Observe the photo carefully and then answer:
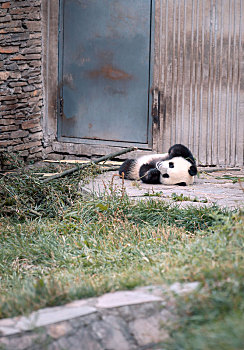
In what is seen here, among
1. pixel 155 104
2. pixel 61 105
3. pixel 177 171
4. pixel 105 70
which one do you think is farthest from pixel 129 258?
pixel 61 105

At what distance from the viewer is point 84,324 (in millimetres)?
2242

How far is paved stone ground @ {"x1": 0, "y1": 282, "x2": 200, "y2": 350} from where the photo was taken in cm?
214

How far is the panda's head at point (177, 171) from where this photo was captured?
570 cm

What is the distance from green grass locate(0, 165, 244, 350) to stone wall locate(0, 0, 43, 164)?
2.96 meters

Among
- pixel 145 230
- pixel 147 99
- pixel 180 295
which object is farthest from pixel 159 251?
pixel 147 99

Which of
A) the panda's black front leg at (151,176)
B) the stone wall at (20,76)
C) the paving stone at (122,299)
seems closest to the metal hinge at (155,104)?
the panda's black front leg at (151,176)

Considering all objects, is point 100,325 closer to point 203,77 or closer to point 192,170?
point 192,170

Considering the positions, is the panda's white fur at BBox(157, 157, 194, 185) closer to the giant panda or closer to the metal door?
the giant panda

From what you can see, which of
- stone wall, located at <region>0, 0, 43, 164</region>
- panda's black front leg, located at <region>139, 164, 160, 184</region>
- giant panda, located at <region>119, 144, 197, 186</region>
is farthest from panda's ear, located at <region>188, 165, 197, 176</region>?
stone wall, located at <region>0, 0, 43, 164</region>

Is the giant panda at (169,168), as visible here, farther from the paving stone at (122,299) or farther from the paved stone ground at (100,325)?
the paved stone ground at (100,325)

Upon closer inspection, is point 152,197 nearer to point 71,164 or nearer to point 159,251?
point 159,251

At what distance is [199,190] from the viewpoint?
5.50m

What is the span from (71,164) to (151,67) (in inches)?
72.6

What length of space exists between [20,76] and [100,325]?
6.08 metres
